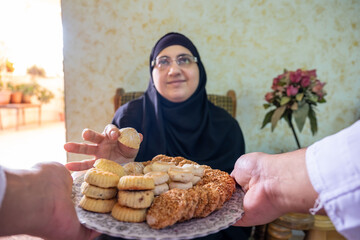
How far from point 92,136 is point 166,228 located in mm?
724

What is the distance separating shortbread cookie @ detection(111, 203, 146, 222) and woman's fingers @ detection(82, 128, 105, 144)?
552 millimetres

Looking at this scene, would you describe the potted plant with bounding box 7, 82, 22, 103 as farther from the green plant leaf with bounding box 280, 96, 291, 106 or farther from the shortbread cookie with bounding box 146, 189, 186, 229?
the shortbread cookie with bounding box 146, 189, 186, 229

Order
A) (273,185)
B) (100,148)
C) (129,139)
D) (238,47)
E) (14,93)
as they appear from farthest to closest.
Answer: (14,93) → (238,47) → (100,148) → (129,139) → (273,185)

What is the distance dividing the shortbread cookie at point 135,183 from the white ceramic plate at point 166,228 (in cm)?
10

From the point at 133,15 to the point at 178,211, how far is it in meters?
2.42

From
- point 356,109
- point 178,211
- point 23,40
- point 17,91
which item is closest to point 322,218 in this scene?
point 178,211

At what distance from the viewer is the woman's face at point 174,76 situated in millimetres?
1908

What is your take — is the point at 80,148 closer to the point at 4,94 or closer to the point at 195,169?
the point at 195,169

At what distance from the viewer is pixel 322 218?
4.75ft

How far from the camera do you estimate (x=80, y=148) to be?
121 centimetres

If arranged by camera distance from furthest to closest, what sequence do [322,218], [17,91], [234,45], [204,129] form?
[17,91] < [234,45] < [204,129] < [322,218]

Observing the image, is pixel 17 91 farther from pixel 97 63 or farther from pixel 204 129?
pixel 204 129

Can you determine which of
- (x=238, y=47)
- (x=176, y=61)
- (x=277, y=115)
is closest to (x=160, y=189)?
(x=176, y=61)

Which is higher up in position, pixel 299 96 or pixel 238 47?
pixel 238 47
